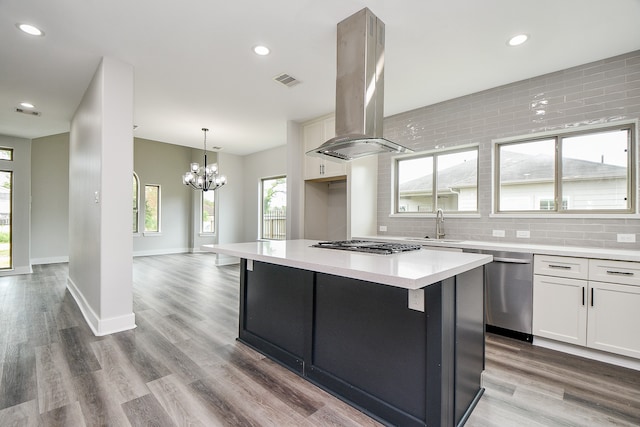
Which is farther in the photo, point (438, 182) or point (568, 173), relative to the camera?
point (438, 182)

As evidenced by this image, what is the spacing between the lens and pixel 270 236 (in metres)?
7.64

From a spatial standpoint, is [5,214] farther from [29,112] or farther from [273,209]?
[273,209]

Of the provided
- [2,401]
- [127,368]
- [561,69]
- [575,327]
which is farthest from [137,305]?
[561,69]

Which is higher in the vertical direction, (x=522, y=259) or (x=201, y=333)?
(x=522, y=259)

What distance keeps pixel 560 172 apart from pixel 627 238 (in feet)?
2.82

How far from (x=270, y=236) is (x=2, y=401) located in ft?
19.3

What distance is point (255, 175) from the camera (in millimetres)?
7902

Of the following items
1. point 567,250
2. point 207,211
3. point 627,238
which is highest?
point 207,211

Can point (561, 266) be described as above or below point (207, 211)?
below

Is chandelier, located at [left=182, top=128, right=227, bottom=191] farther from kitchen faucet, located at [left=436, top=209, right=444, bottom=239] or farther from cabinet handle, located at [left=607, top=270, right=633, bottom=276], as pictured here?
cabinet handle, located at [left=607, top=270, right=633, bottom=276]

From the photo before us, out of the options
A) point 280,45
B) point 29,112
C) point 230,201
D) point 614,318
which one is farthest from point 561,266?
point 29,112

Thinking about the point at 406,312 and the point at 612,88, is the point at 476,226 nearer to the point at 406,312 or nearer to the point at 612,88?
the point at 612,88

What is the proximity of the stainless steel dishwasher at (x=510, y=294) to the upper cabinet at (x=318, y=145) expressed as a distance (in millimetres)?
2239

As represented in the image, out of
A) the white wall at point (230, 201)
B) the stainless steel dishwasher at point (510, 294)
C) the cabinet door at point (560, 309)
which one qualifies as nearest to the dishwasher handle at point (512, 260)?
the stainless steel dishwasher at point (510, 294)
